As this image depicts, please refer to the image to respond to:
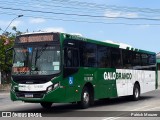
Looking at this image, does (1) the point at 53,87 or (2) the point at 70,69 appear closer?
(1) the point at 53,87

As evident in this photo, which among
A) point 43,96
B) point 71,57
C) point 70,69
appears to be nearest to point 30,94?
point 43,96

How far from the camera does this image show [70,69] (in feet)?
50.7

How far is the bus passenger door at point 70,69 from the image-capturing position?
1522 cm

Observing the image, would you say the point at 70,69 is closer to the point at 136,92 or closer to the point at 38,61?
the point at 38,61

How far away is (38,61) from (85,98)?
291 cm

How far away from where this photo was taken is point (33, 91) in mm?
14688

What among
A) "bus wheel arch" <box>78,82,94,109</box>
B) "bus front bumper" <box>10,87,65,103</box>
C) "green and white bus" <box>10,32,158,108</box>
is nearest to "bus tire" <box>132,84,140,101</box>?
"green and white bus" <box>10,32,158,108</box>

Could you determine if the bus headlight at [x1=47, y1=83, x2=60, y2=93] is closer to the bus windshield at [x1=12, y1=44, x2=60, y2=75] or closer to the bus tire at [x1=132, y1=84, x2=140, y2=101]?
the bus windshield at [x1=12, y1=44, x2=60, y2=75]

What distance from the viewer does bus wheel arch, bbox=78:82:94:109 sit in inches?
649

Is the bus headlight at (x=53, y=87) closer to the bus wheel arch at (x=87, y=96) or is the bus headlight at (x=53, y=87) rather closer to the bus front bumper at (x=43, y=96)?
the bus front bumper at (x=43, y=96)

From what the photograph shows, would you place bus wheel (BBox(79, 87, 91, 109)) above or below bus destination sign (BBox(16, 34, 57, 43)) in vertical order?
below

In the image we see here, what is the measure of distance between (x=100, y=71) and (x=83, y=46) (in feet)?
6.20

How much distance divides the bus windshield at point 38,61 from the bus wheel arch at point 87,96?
7.42 ft

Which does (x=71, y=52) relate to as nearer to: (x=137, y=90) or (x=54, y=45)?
(x=54, y=45)
